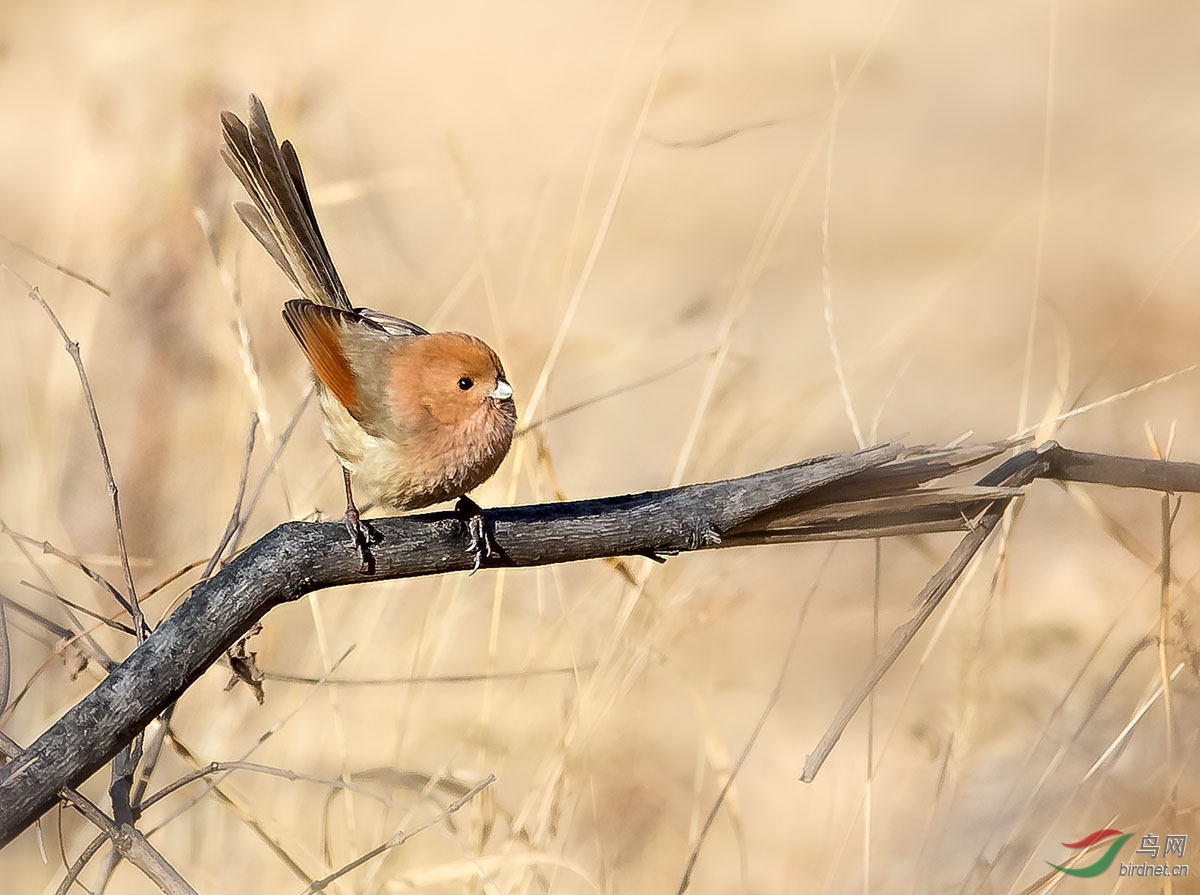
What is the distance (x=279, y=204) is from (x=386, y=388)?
54cm

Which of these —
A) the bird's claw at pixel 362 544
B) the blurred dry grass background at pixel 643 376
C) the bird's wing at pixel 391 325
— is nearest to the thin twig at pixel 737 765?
the blurred dry grass background at pixel 643 376

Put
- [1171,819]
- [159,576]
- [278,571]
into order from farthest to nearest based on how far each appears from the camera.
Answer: [159,576]
[1171,819]
[278,571]

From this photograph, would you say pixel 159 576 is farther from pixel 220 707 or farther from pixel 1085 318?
pixel 1085 318

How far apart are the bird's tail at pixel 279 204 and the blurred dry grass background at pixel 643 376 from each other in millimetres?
303

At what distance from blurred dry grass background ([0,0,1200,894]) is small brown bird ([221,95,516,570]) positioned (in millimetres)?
313

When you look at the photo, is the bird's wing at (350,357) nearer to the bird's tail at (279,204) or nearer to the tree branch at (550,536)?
the bird's tail at (279,204)

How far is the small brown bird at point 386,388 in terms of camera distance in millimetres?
2096

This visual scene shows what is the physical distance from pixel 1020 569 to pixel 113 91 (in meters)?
4.10

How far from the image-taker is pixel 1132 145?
6633 millimetres

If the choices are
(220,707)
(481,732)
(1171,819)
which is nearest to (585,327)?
(220,707)

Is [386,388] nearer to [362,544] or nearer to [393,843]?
[362,544]

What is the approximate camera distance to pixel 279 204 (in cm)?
246

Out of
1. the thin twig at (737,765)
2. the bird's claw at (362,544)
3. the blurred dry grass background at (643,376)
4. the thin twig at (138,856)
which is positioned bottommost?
the thin twig at (138,856)

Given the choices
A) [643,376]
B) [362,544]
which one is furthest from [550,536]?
[643,376]
